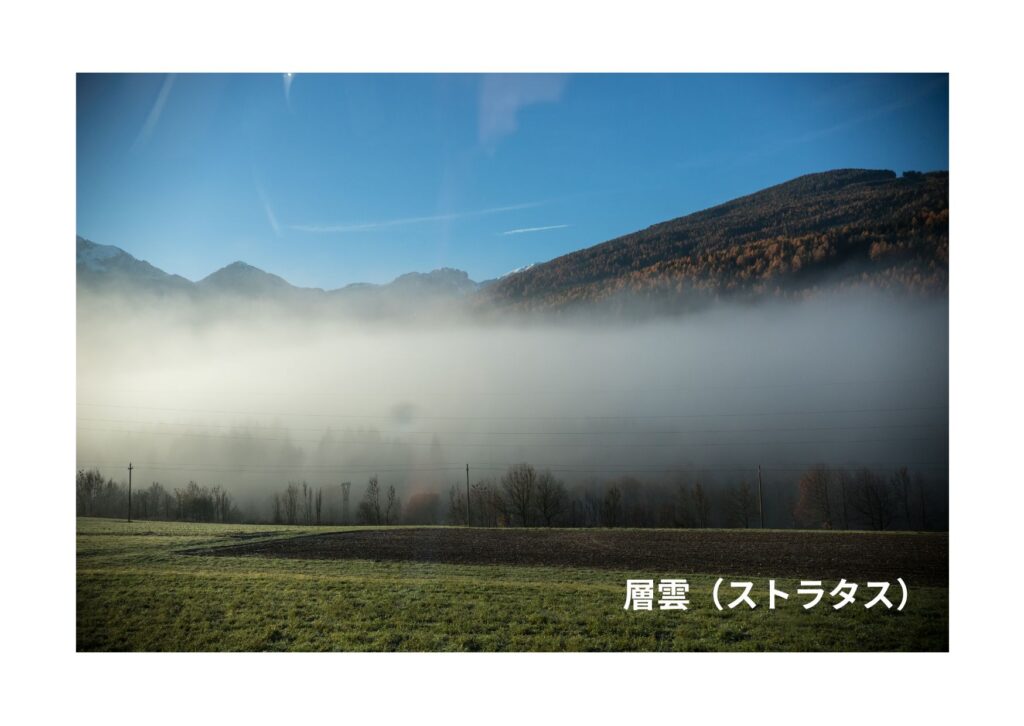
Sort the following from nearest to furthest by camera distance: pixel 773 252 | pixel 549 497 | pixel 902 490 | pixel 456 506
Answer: pixel 902 490
pixel 773 252
pixel 456 506
pixel 549 497

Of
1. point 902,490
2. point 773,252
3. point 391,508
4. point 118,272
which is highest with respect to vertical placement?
point 773,252

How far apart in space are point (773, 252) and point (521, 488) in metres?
3.44

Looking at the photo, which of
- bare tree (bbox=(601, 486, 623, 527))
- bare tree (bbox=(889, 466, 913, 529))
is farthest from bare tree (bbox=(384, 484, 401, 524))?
bare tree (bbox=(889, 466, 913, 529))

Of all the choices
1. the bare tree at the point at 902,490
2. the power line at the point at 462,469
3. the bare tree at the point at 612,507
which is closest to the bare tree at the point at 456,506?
the power line at the point at 462,469

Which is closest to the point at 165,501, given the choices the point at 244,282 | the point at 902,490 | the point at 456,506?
the point at 244,282

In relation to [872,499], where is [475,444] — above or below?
above

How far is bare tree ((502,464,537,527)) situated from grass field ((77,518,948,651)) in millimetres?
631

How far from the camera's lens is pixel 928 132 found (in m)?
5.52

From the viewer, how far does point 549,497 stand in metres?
6.47

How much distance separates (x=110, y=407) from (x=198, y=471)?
40.4 inches

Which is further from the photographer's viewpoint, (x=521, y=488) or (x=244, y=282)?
(x=521, y=488)

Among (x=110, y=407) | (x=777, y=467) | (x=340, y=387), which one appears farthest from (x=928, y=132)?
(x=110, y=407)

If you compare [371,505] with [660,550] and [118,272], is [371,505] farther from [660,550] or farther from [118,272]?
[118,272]

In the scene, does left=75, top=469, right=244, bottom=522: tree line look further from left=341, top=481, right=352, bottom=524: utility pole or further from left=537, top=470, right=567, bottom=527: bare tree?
left=537, top=470, right=567, bottom=527: bare tree
